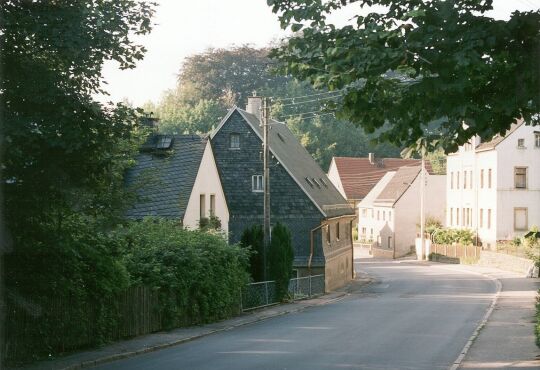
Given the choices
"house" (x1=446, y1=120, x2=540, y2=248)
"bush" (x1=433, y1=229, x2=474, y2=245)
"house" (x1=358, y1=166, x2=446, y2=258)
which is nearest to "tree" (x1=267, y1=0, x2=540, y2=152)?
"house" (x1=446, y1=120, x2=540, y2=248)

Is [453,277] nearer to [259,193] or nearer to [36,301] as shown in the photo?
[259,193]

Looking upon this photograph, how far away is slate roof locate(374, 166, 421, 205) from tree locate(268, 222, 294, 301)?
47.8 m

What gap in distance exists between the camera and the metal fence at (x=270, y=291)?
33.3 meters

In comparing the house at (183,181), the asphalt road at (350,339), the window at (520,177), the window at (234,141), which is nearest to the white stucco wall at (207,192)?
the house at (183,181)

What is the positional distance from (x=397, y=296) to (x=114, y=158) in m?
29.7

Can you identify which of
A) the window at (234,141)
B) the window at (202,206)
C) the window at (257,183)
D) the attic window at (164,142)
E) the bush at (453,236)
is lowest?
the bush at (453,236)

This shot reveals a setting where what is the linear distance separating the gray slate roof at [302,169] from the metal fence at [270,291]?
548 centimetres

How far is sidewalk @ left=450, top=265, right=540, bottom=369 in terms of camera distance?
18.3 m

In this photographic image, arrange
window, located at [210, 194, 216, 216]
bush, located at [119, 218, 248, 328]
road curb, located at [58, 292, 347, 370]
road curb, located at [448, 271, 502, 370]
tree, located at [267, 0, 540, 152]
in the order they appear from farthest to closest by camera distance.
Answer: window, located at [210, 194, 216, 216] < bush, located at [119, 218, 248, 328] < road curb, located at [448, 271, 502, 370] < road curb, located at [58, 292, 347, 370] < tree, located at [267, 0, 540, 152]

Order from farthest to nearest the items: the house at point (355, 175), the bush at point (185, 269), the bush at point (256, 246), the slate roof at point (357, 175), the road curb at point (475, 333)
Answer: the slate roof at point (357, 175)
the house at point (355, 175)
the bush at point (256, 246)
the bush at point (185, 269)
the road curb at point (475, 333)

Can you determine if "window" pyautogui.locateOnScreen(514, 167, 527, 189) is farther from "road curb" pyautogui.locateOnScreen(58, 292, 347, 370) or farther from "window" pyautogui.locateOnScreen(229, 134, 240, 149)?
"road curb" pyautogui.locateOnScreen(58, 292, 347, 370)

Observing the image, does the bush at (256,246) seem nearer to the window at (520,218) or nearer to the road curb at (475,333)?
the road curb at (475,333)

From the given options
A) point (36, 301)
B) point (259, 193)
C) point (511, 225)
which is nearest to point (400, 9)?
point (36, 301)

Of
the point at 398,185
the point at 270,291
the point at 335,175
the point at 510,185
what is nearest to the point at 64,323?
the point at 270,291
